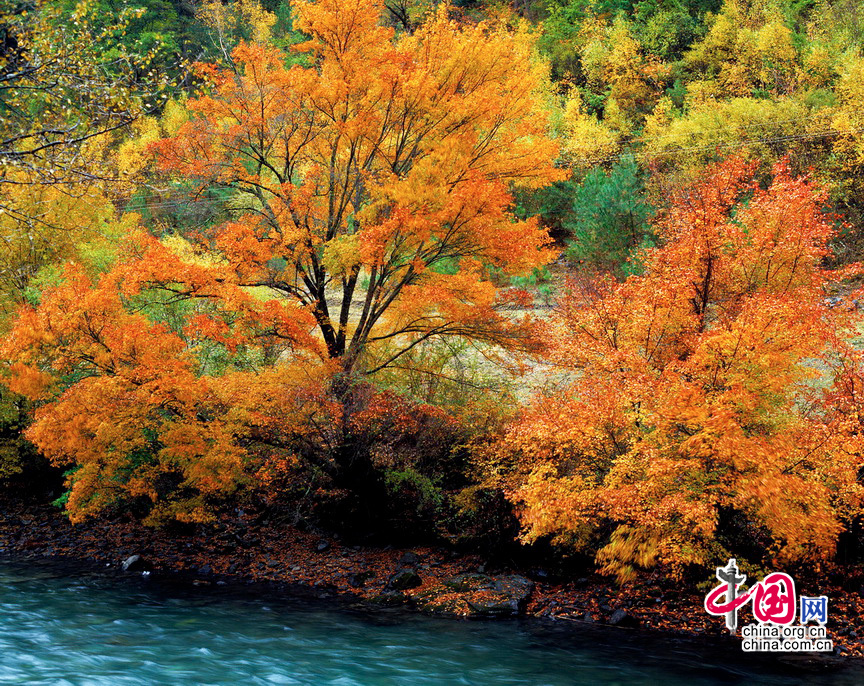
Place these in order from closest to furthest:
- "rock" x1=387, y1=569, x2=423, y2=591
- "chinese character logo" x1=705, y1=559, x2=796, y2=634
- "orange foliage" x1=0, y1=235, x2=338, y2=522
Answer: "chinese character logo" x1=705, y1=559, x2=796, y2=634, "orange foliage" x1=0, y1=235, x2=338, y2=522, "rock" x1=387, y1=569, x2=423, y2=591

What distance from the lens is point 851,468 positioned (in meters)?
12.7

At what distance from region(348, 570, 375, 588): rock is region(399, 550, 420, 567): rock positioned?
0.87 metres

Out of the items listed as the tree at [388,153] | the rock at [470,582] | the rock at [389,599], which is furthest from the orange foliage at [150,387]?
the rock at [470,582]

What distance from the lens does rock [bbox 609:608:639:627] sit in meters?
13.4

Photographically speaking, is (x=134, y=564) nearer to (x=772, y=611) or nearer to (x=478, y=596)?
(x=478, y=596)

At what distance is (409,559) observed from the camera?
1730cm

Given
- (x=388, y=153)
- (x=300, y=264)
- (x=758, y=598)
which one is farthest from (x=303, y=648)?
(x=388, y=153)

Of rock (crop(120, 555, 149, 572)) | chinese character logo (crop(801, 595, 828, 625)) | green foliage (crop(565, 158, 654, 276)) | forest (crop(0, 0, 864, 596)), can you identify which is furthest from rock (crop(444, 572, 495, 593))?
green foliage (crop(565, 158, 654, 276))

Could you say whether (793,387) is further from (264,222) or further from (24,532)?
(24,532)

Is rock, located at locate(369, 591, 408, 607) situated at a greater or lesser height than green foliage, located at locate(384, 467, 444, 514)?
lesser

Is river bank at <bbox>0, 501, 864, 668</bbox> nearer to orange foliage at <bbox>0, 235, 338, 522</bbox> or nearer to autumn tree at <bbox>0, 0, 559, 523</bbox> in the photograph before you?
autumn tree at <bbox>0, 0, 559, 523</bbox>

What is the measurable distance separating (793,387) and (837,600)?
14.1ft

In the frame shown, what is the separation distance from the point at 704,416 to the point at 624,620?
14.7ft

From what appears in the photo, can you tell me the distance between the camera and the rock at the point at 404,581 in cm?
1578
